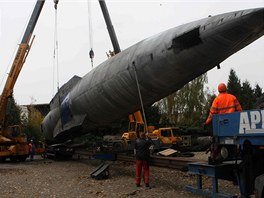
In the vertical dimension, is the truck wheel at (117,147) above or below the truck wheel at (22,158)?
above

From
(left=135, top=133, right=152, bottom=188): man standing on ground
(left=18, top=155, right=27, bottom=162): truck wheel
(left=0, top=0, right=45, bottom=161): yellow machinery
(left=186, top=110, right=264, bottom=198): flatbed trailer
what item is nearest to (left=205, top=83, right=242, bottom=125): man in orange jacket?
(left=186, top=110, right=264, bottom=198): flatbed trailer

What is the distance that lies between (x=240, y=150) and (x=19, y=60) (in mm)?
14988

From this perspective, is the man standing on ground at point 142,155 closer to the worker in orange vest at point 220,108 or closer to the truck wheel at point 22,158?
the worker in orange vest at point 220,108

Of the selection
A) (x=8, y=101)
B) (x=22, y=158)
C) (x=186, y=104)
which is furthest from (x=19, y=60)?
(x=186, y=104)

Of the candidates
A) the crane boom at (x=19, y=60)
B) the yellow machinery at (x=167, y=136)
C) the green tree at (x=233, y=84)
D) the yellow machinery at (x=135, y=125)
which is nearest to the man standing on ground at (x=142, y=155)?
the yellow machinery at (x=135, y=125)

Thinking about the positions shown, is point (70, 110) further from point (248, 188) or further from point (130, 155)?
point (248, 188)

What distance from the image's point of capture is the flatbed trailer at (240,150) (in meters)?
4.72

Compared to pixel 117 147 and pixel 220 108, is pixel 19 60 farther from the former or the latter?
pixel 220 108

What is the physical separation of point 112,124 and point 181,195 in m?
6.25

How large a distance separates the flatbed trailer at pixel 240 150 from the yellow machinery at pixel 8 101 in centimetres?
1395

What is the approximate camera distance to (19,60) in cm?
1773

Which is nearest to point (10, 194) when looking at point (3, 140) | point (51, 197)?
point (51, 197)

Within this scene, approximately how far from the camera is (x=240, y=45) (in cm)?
695

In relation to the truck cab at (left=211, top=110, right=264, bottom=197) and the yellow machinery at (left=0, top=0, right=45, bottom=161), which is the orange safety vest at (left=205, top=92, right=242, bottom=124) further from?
the yellow machinery at (left=0, top=0, right=45, bottom=161)
